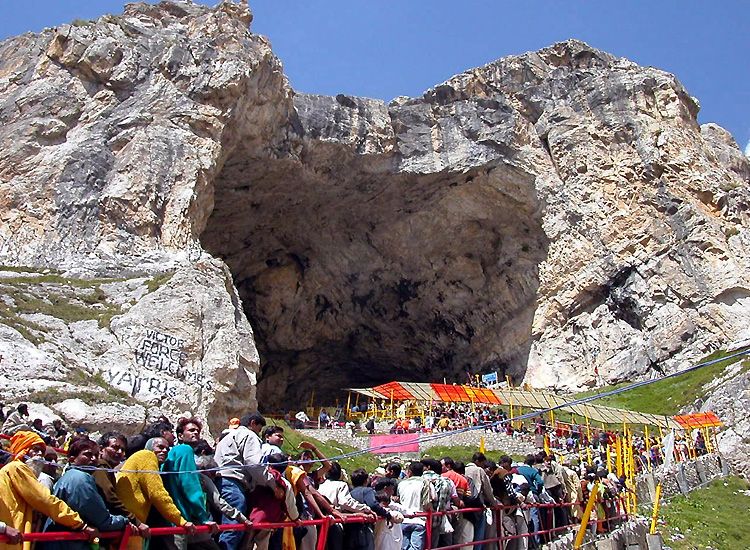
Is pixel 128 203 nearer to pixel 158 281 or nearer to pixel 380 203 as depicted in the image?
pixel 158 281

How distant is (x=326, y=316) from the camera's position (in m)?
41.0

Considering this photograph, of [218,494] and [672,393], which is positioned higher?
[672,393]

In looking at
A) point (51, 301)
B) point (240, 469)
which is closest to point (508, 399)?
point (51, 301)

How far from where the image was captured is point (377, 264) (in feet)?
128

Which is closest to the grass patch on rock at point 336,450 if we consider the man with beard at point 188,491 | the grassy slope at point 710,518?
the grassy slope at point 710,518

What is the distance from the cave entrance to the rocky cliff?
0.44 ft

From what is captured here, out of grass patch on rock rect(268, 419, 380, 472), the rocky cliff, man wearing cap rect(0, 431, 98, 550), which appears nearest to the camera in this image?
man wearing cap rect(0, 431, 98, 550)

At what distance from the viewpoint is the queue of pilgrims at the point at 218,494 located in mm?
4324

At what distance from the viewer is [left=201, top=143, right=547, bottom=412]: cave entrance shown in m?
35.2

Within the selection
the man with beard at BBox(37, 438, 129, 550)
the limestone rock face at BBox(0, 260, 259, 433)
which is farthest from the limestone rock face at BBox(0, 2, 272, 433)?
the man with beard at BBox(37, 438, 129, 550)

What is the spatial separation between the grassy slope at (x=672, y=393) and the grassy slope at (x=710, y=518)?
30.1 feet

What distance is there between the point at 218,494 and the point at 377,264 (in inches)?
1333

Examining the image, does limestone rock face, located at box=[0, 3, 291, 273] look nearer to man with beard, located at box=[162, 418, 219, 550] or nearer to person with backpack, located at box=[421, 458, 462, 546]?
person with backpack, located at box=[421, 458, 462, 546]

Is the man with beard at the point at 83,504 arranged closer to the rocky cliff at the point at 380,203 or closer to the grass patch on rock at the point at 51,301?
the grass patch on rock at the point at 51,301
